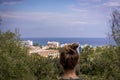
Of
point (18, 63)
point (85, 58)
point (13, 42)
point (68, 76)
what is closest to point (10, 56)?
point (18, 63)

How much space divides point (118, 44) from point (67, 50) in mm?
17078

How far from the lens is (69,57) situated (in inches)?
137

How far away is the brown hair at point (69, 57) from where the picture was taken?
350cm

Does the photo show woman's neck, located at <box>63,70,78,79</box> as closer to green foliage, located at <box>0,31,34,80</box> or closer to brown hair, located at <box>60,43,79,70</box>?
brown hair, located at <box>60,43,79,70</box>

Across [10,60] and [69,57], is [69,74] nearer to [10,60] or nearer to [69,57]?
[69,57]

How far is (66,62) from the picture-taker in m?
3.52

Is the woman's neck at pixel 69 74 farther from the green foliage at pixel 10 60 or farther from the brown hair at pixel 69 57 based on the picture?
the green foliage at pixel 10 60

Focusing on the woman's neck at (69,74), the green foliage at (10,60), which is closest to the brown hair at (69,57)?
the woman's neck at (69,74)

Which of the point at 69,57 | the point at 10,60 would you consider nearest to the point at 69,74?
the point at 69,57

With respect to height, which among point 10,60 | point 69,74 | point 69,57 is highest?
point 69,57

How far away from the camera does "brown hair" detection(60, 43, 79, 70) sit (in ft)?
11.5

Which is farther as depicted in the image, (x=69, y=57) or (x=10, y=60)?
(x=10, y=60)

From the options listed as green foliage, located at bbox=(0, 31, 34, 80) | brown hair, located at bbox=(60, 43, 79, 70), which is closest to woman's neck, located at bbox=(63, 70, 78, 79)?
brown hair, located at bbox=(60, 43, 79, 70)

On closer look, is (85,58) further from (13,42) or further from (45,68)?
(13,42)
